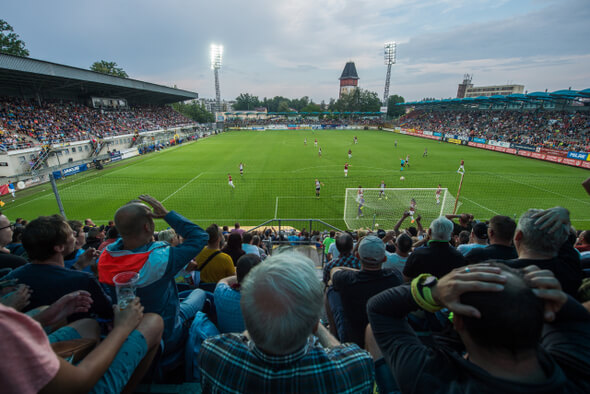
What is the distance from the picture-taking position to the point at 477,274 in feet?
3.62

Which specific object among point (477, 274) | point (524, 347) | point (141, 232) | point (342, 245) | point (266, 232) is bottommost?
point (266, 232)

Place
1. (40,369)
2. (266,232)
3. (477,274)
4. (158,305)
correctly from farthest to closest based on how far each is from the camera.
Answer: (266,232) < (158,305) < (477,274) < (40,369)

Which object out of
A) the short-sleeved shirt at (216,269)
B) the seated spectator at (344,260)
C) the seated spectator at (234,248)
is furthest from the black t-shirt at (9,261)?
the seated spectator at (344,260)

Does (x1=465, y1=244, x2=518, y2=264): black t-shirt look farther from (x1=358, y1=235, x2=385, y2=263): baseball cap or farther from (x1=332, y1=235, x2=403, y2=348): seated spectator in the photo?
(x1=358, y1=235, x2=385, y2=263): baseball cap

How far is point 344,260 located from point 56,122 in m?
43.3

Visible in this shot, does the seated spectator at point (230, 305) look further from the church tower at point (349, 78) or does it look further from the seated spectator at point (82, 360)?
the church tower at point (349, 78)

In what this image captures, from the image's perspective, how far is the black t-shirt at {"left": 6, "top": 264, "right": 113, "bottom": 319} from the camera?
218 cm

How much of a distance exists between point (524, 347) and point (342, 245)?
3156 millimetres

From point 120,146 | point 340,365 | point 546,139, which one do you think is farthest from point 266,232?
point 546,139

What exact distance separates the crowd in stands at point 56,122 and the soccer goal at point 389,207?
28.9 meters

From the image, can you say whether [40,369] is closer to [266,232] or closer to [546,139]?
[266,232]

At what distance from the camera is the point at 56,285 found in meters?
2.20

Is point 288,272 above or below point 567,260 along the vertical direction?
above

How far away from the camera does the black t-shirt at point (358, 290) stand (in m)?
2.50
